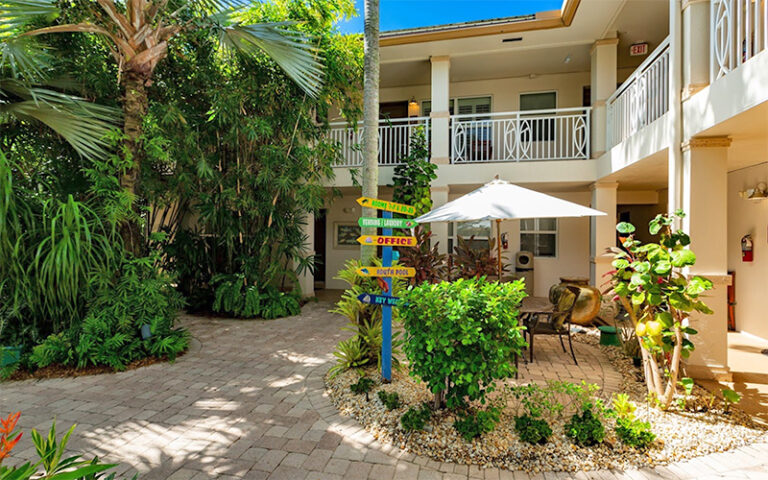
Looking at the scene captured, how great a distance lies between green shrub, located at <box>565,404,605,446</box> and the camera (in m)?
2.69

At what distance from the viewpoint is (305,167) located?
6.82m

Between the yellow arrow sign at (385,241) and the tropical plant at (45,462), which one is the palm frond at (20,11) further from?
the tropical plant at (45,462)

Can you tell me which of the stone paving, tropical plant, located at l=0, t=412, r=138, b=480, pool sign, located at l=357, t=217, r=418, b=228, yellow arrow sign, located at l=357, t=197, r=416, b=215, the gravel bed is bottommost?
the stone paving

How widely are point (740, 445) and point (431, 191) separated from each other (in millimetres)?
6021

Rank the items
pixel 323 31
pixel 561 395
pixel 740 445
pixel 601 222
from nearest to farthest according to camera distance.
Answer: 1. pixel 740 445
2. pixel 561 395
3. pixel 323 31
4. pixel 601 222

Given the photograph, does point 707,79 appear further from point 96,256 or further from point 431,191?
point 96,256

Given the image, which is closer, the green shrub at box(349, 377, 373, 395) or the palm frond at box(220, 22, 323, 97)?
the green shrub at box(349, 377, 373, 395)

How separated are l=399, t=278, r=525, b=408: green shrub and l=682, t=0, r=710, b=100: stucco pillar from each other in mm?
3188

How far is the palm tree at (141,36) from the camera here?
4.53 meters

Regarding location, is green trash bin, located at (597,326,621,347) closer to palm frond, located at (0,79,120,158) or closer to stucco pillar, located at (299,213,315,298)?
stucco pillar, located at (299,213,315,298)

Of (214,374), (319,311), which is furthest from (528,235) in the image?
(214,374)

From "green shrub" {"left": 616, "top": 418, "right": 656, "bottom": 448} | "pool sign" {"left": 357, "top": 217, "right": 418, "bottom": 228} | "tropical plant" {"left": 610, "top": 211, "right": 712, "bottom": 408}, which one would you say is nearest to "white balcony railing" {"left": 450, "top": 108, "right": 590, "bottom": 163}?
"tropical plant" {"left": 610, "top": 211, "right": 712, "bottom": 408}

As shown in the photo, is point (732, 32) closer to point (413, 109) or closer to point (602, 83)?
point (602, 83)

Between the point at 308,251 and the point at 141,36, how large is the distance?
500cm
